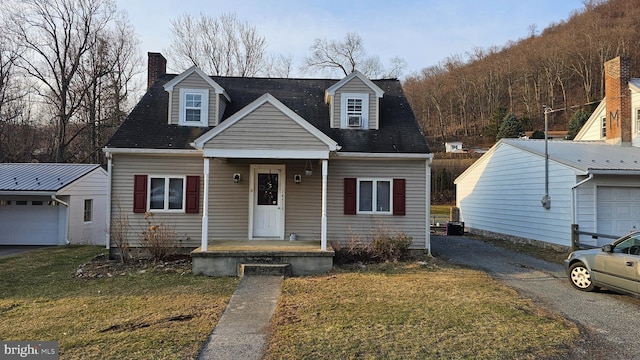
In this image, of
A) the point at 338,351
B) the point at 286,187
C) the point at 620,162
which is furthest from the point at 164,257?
the point at 620,162

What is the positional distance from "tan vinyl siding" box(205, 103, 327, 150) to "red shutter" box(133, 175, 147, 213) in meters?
3.09

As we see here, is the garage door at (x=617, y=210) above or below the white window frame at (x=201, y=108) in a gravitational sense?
below

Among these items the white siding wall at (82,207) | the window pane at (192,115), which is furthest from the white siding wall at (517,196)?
the white siding wall at (82,207)

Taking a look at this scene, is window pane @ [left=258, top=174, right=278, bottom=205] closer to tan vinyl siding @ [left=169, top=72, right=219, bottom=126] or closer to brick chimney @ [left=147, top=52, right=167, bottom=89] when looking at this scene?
tan vinyl siding @ [left=169, top=72, right=219, bottom=126]

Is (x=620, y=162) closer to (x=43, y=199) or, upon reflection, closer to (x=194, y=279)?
(x=194, y=279)

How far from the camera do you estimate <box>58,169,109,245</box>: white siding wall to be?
16703 mm

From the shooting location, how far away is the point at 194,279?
339 inches

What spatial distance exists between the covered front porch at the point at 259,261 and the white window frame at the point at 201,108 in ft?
14.7

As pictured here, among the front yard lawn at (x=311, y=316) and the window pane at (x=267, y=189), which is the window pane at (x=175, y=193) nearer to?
the window pane at (x=267, y=189)

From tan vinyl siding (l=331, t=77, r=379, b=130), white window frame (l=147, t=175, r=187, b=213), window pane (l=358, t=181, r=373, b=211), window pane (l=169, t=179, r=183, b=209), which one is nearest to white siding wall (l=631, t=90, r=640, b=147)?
tan vinyl siding (l=331, t=77, r=379, b=130)

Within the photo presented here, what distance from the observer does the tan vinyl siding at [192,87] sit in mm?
11922

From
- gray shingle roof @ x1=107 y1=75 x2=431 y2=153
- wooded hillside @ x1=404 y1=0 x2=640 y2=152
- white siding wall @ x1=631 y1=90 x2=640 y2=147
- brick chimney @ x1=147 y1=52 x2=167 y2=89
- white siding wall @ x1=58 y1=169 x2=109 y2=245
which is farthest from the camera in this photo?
wooded hillside @ x1=404 y1=0 x2=640 y2=152

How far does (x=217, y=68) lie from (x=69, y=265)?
22.3 metres

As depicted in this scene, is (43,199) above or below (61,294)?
above
